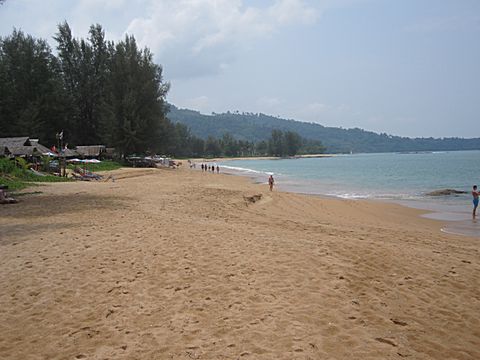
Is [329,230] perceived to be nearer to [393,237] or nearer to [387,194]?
[393,237]

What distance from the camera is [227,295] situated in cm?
529

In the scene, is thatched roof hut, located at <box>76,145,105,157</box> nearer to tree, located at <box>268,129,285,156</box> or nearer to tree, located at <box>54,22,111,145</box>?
tree, located at <box>54,22,111,145</box>

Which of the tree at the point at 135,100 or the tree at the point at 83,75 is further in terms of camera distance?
the tree at the point at 83,75

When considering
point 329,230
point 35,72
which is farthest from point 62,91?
point 329,230

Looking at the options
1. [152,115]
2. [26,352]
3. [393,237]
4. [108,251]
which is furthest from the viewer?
[152,115]

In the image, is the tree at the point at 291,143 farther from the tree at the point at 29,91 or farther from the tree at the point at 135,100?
the tree at the point at 29,91

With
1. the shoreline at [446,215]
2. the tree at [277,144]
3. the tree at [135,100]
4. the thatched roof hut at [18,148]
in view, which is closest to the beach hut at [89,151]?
the tree at [135,100]

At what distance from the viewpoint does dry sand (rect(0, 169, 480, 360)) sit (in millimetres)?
4027

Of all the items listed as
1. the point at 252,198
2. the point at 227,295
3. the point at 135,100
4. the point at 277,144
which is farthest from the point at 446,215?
the point at 277,144

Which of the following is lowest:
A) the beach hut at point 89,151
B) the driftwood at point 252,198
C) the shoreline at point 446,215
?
the shoreline at point 446,215

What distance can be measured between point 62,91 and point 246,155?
13318 cm

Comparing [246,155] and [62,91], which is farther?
[246,155]

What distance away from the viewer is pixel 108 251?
7.50 m

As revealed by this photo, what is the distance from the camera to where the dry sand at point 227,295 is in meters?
4.03
